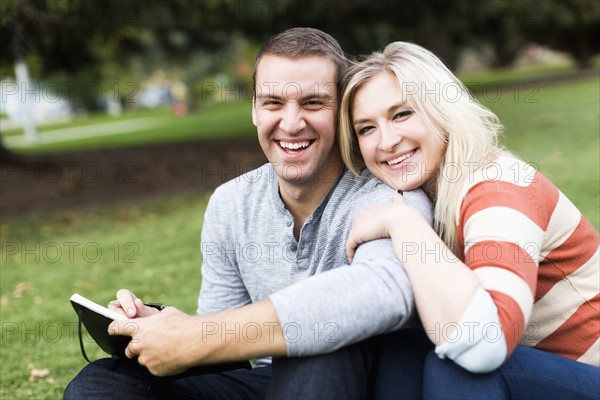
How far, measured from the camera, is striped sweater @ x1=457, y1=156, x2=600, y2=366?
1912mm

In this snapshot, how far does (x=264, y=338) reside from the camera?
A: 6.31 feet

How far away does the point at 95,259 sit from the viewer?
6.76 meters

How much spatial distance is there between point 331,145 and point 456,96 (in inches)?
20.2

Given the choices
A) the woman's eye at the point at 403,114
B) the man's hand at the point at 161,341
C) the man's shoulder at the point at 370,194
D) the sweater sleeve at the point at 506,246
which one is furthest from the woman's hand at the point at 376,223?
the man's hand at the point at 161,341

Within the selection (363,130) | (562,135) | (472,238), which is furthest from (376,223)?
(562,135)

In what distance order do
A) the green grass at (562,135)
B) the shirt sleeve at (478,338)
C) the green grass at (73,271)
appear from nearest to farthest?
1. the shirt sleeve at (478,338)
2. the green grass at (73,271)
3. the green grass at (562,135)

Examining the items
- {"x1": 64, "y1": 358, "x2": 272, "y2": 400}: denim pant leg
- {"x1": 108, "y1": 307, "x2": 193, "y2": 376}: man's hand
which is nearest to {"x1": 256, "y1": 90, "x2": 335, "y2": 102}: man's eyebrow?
{"x1": 108, "y1": 307, "x2": 193, "y2": 376}: man's hand

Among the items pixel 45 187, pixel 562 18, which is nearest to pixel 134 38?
pixel 45 187

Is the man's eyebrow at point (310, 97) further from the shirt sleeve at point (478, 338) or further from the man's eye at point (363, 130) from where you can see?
the shirt sleeve at point (478, 338)

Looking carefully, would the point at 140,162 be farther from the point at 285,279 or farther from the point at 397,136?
the point at 397,136

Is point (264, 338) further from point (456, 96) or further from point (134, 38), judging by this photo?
point (134, 38)

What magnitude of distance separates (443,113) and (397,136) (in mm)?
177

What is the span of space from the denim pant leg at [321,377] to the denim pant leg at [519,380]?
0.66 ft

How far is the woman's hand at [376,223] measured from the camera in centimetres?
215
